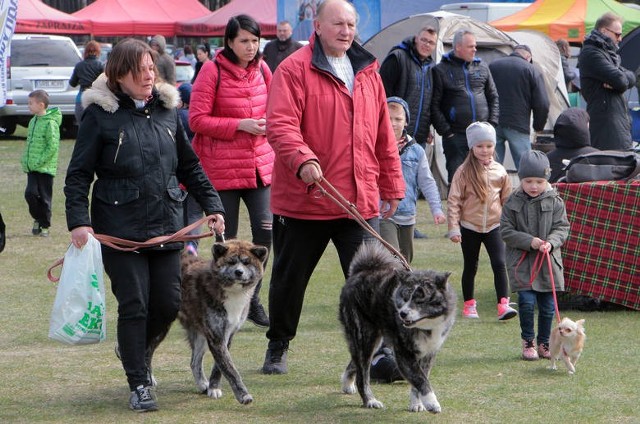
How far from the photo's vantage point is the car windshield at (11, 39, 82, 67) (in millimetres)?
25141

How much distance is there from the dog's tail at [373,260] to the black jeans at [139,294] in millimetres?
957

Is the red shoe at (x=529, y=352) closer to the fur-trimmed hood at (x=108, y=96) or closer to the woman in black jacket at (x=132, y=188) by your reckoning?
the woman in black jacket at (x=132, y=188)

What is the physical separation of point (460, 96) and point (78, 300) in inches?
276

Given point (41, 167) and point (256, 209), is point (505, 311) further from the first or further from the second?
point (41, 167)

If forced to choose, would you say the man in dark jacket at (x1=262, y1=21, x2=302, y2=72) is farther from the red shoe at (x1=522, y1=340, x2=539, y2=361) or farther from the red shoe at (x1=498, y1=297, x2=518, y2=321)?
the red shoe at (x1=522, y1=340, x2=539, y2=361)

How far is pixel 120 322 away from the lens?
18.9ft

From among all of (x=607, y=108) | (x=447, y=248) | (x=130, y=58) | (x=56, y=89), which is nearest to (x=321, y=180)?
(x=130, y=58)

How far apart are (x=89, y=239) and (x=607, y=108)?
321 inches

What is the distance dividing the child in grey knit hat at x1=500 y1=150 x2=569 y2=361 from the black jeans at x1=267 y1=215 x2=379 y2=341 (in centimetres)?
124

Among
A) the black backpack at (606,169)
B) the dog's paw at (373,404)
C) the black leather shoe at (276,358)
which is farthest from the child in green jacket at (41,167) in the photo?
the dog's paw at (373,404)

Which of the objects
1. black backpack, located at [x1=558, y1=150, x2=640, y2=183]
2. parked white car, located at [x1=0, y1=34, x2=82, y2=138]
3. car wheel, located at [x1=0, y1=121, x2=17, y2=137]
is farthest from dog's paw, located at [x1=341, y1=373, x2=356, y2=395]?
car wheel, located at [x1=0, y1=121, x2=17, y2=137]

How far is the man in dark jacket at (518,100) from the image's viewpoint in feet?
43.8

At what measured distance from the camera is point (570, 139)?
9.93 meters

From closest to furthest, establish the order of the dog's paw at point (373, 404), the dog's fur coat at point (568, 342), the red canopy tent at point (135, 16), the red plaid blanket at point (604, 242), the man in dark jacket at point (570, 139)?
the dog's paw at point (373, 404)
the dog's fur coat at point (568, 342)
the red plaid blanket at point (604, 242)
the man in dark jacket at point (570, 139)
the red canopy tent at point (135, 16)
